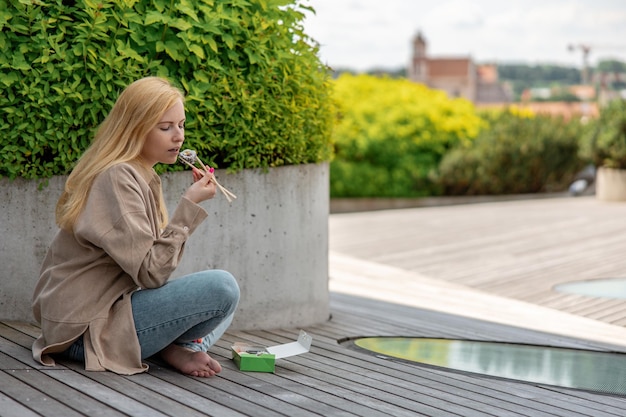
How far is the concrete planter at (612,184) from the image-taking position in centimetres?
1505

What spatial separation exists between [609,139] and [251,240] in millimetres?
11611

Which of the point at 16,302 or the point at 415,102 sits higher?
the point at 415,102

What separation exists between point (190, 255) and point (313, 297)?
2.60ft

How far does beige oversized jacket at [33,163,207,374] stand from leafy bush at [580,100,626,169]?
12.7 metres

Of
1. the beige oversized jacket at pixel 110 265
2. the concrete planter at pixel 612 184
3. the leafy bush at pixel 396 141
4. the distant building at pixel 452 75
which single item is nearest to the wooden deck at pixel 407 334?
the beige oversized jacket at pixel 110 265

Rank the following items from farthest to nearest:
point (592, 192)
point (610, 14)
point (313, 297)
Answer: point (610, 14)
point (592, 192)
point (313, 297)

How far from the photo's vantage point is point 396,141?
66.8 feet

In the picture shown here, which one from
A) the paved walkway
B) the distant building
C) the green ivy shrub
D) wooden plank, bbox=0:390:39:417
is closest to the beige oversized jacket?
wooden plank, bbox=0:390:39:417

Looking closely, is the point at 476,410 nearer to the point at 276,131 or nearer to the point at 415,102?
Answer: the point at 276,131

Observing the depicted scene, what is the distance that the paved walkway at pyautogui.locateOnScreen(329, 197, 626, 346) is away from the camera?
6.32 m

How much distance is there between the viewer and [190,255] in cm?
493

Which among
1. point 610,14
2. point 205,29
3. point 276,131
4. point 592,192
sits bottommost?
point 592,192

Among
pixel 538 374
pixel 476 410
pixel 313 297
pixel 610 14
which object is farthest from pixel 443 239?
pixel 610 14

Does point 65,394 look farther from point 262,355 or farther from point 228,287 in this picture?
point 262,355
